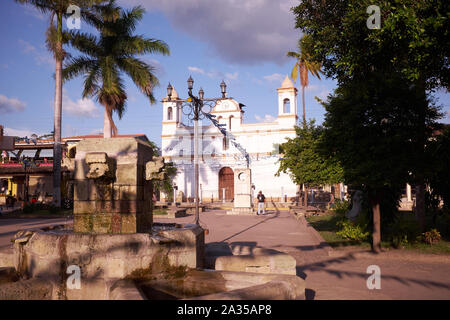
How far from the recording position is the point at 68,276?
14.3 ft

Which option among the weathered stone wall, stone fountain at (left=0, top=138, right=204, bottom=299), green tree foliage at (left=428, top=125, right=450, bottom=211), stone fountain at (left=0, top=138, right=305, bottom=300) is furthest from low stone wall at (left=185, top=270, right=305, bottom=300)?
green tree foliage at (left=428, top=125, right=450, bottom=211)

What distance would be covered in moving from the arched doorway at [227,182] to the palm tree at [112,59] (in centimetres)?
1908

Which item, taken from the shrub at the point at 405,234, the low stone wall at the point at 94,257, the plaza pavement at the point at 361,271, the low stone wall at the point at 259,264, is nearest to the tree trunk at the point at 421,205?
the shrub at the point at 405,234

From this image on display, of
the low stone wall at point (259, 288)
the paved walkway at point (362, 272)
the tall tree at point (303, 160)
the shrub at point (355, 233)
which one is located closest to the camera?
the low stone wall at point (259, 288)

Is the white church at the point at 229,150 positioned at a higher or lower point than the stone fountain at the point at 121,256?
higher

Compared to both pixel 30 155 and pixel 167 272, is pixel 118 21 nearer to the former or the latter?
pixel 167 272

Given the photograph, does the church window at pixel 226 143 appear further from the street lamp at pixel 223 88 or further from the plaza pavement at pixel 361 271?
the plaza pavement at pixel 361 271

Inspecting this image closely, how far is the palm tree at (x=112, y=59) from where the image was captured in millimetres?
19766

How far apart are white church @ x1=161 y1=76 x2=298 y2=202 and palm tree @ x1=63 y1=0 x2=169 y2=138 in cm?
1682

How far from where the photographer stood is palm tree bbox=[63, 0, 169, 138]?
19.8 m

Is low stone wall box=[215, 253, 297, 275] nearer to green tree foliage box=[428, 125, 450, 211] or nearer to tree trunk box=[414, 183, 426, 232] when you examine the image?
green tree foliage box=[428, 125, 450, 211]

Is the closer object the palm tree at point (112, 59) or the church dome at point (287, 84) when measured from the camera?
the palm tree at point (112, 59)

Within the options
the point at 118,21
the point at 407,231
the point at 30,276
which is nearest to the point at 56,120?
the point at 118,21
